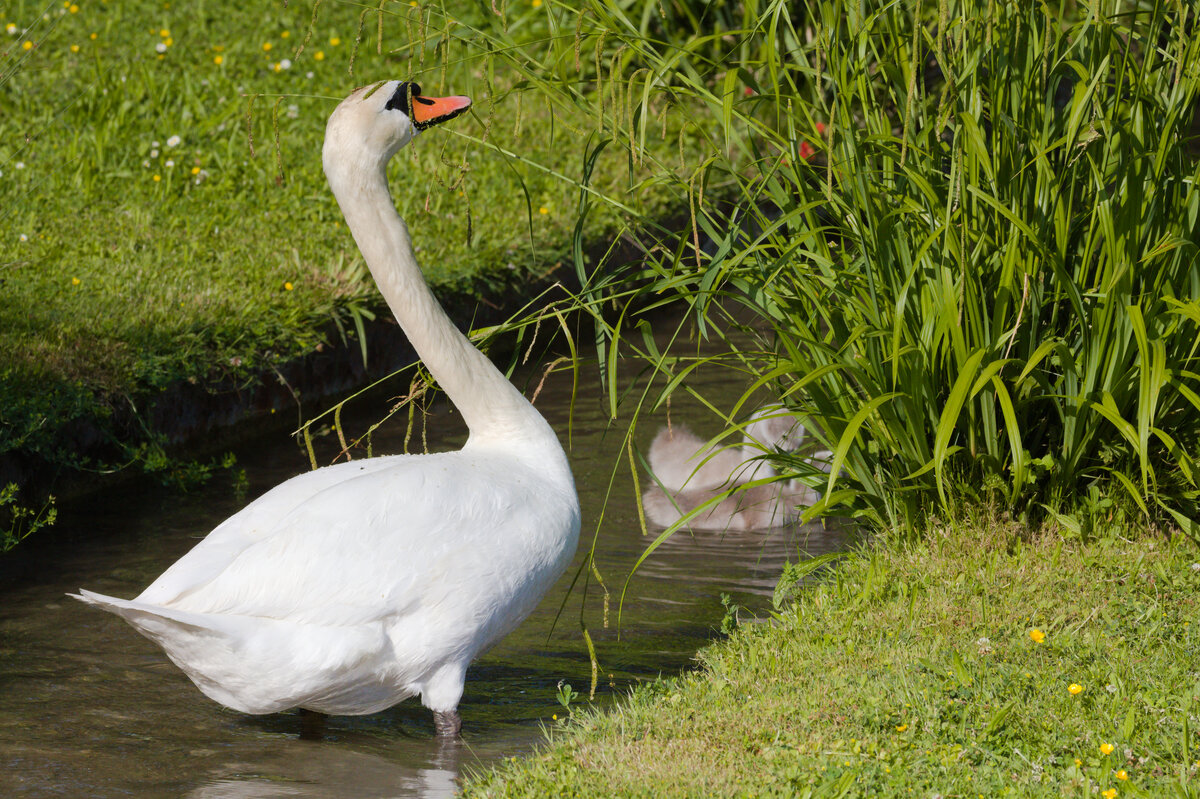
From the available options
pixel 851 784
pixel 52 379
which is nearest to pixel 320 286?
pixel 52 379

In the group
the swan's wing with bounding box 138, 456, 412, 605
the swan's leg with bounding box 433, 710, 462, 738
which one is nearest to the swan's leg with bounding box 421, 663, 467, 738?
the swan's leg with bounding box 433, 710, 462, 738

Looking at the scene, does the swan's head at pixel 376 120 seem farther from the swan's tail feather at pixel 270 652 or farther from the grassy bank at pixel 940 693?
the grassy bank at pixel 940 693

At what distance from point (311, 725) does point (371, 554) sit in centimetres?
72

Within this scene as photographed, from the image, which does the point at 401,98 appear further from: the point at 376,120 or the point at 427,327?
the point at 427,327

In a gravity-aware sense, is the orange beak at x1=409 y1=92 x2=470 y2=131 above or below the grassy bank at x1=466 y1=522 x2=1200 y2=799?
above

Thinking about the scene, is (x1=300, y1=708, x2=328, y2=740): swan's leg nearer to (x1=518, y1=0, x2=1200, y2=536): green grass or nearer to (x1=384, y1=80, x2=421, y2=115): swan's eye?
(x1=518, y1=0, x2=1200, y2=536): green grass

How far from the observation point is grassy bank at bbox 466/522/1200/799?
126 inches

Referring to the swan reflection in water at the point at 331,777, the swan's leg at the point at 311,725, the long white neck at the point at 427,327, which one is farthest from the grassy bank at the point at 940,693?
the long white neck at the point at 427,327

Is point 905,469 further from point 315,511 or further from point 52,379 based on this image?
point 52,379

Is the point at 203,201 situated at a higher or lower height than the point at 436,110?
lower

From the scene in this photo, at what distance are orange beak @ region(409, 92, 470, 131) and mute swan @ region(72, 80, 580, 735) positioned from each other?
3 cm

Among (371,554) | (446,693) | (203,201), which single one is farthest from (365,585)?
(203,201)

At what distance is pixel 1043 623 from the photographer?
409 centimetres

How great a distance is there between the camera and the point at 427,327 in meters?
4.43
